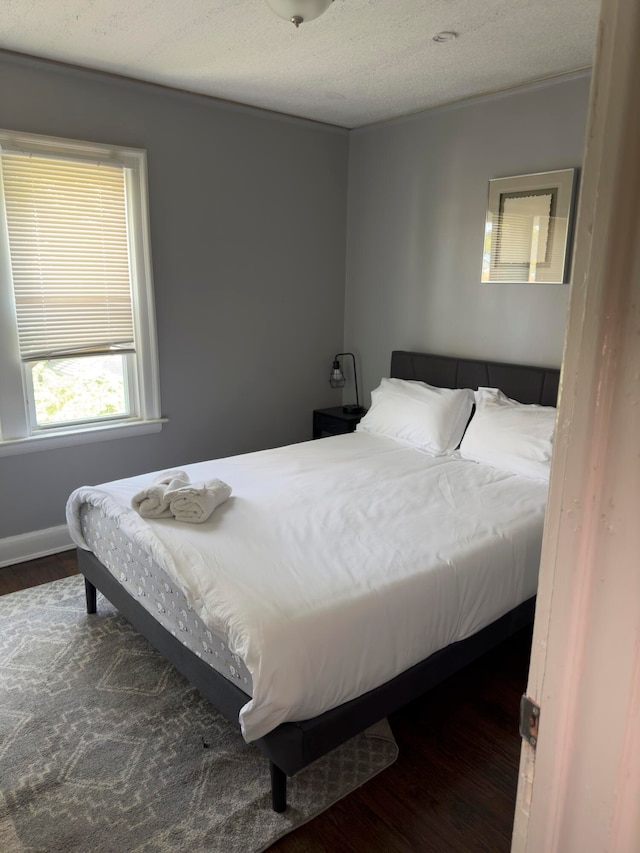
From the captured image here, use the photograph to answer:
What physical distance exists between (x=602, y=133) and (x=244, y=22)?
8.20 ft

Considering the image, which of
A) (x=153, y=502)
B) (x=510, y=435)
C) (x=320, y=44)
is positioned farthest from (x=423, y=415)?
(x=320, y=44)

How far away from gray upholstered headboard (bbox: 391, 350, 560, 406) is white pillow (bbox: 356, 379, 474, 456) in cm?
12

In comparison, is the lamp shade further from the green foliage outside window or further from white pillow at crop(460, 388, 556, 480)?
the green foliage outside window

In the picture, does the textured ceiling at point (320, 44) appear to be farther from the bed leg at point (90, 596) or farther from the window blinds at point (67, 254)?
the bed leg at point (90, 596)

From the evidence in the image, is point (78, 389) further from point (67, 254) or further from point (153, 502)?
point (153, 502)

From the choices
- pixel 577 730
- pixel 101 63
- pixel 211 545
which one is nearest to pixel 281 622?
pixel 211 545

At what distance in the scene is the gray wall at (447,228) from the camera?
11.0ft

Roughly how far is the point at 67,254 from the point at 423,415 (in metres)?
2.21

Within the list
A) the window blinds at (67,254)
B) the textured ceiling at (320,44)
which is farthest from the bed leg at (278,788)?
the textured ceiling at (320,44)

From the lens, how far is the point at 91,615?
2.90 m

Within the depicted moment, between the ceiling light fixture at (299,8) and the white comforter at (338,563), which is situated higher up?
the ceiling light fixture at (299,8)

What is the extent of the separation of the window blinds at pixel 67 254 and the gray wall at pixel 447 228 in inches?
69.3

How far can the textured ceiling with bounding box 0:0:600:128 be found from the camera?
2.41 metres

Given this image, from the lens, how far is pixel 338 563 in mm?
2100
